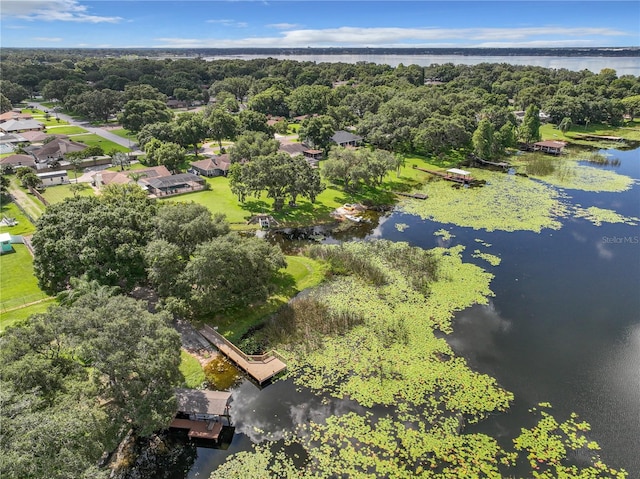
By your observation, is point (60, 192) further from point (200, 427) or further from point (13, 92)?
point (13, 92)

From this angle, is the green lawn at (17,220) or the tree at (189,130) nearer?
the green lawn at (17,220)

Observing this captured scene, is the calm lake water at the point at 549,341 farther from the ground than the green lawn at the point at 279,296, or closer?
closer

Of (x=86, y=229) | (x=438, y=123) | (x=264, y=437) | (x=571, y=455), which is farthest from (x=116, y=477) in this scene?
(x=438, y=123)

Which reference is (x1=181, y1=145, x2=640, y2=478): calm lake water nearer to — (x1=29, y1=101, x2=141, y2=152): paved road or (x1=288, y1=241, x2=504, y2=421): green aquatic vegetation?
(x1=288, y1=241, x2=504, y2=421): green aquatic vegetation

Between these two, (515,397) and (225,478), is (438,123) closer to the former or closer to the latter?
(515,397)

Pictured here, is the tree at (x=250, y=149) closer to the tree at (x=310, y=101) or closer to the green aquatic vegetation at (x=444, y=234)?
the green aquatic vegetation at (x=444, y=234)

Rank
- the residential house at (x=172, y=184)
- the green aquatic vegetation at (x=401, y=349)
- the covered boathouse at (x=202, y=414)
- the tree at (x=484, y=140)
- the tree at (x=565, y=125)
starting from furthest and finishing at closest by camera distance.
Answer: the tree at (x=565, y=125)
the tree at (x=484, y=140)
the residential house at (x=172, y=184)
the green aquatic vegetation at (x=401, y=349)
the covered boathouse at (x=202, y=414)

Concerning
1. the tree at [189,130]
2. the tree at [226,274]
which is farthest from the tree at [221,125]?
the tree at [226,274]
